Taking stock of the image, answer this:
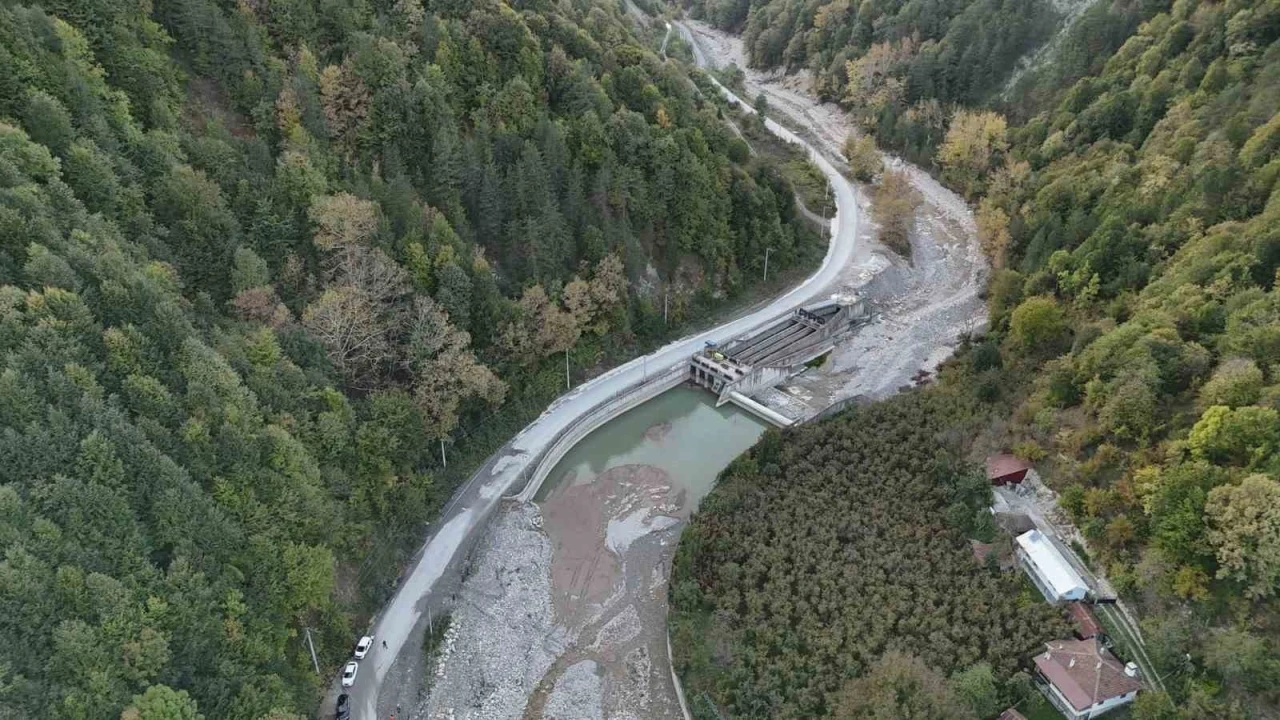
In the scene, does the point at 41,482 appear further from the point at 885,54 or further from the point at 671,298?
the point at 885,54

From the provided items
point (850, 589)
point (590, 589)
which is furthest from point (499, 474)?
point (850, 589)

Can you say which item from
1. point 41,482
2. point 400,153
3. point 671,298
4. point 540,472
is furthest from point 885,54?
point 41,482

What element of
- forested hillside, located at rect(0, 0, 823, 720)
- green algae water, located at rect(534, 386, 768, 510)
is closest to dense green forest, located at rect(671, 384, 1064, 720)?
green algae water, located at rect(534, 386, 768, 510)

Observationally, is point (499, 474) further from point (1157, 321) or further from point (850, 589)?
point (1157, 321)

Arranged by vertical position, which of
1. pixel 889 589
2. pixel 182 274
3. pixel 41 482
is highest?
pixel 182 274

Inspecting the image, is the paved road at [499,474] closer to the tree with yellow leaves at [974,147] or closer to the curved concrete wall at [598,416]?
the curved concrete wall at [598,416]

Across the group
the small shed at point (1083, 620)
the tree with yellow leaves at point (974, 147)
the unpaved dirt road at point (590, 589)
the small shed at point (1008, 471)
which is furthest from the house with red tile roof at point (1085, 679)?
the tree with yellow leaves at point (974, 147)

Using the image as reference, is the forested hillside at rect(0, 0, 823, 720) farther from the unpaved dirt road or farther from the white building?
the white building
